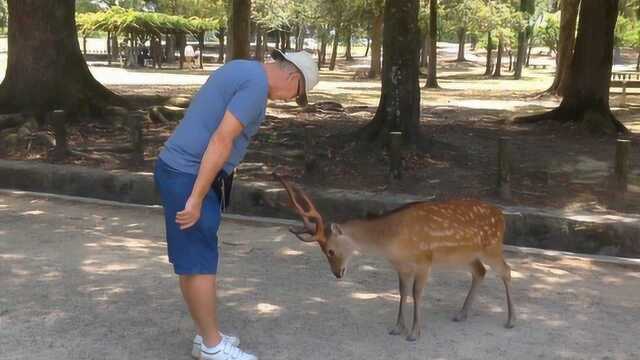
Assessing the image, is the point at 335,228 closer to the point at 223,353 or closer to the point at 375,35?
the point at 223,353

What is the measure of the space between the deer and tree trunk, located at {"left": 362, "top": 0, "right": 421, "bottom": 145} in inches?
187

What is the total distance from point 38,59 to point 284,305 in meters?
7.87

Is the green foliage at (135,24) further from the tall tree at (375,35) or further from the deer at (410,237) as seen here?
the deer at (410,237)

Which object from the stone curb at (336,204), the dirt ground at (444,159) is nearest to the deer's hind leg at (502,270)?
the stone curb at (336,204)

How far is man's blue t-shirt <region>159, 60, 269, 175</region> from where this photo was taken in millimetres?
3201

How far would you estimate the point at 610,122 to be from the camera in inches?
463

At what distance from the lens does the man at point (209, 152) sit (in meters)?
3.19

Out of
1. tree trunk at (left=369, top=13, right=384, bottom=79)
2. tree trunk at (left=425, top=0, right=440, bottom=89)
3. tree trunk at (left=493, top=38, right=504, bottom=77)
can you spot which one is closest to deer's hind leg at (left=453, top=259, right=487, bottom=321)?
tree trunk at (left=425, top=0, right=440, bottom=89)

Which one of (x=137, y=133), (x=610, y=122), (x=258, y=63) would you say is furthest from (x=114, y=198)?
(x=610, y=122)

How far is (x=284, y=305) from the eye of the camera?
455 centimetres

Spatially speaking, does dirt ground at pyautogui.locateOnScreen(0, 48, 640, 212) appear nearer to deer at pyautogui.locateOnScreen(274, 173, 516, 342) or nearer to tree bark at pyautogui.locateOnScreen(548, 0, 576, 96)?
deer at pyautogui.locateOnScreen(274, 173, 516, 342)

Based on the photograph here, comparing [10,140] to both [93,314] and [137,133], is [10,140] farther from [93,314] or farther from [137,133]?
[93,314]

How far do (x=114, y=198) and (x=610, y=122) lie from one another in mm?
7568

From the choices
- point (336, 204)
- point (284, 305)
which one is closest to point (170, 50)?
point (336, 204)
